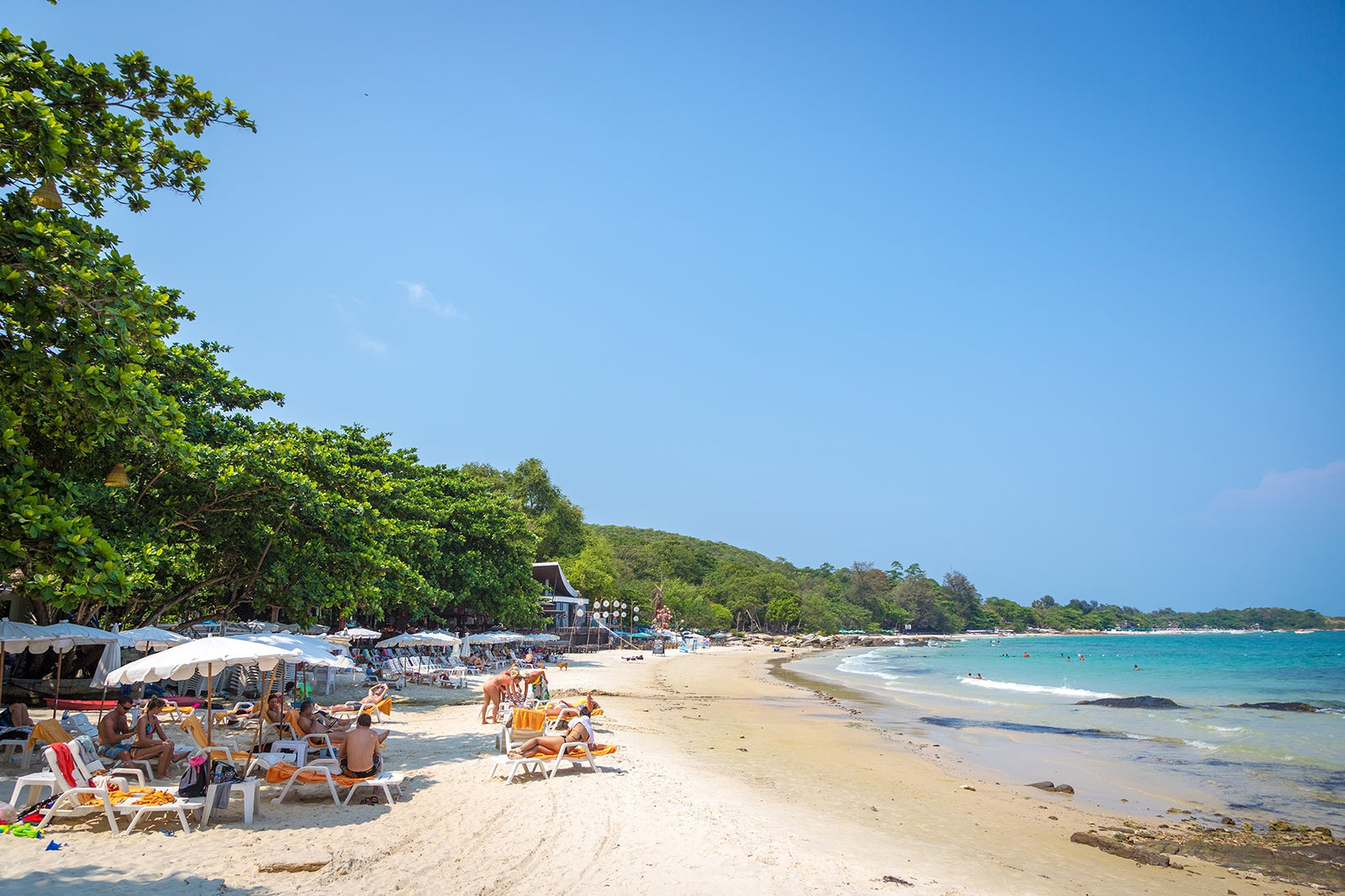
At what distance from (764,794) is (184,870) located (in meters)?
7.45

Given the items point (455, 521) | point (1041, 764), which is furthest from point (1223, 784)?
point (455, 521)

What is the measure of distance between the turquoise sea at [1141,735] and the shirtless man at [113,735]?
1394cm

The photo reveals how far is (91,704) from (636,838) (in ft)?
41.4

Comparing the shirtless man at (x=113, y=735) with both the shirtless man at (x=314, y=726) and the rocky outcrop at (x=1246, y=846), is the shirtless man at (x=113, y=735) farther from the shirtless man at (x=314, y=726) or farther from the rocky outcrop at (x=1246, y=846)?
the rocky outcrop at (x=1246, y=846)

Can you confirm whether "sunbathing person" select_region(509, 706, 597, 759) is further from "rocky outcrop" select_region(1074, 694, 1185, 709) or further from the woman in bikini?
"rocky outcrop" select_region(1074, 694, 1185, 709)

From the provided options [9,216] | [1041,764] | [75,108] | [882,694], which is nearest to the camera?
[9,216]

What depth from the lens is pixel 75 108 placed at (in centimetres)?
556

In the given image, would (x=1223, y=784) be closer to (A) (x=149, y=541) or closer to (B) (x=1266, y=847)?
(B) (x=1266, y=847)

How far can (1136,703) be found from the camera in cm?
2939

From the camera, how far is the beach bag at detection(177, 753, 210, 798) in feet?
23.9

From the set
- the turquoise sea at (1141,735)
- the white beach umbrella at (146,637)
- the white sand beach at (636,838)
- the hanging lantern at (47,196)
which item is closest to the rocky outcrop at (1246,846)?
the white sand beach at (636,838)

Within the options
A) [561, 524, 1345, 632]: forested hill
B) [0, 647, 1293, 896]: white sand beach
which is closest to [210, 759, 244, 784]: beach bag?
[0, 647, 1293, 896]: white sand beach

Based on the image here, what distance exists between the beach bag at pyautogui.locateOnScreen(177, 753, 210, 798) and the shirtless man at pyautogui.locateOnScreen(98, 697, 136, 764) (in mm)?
1976

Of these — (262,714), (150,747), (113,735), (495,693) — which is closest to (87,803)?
(150,747)
